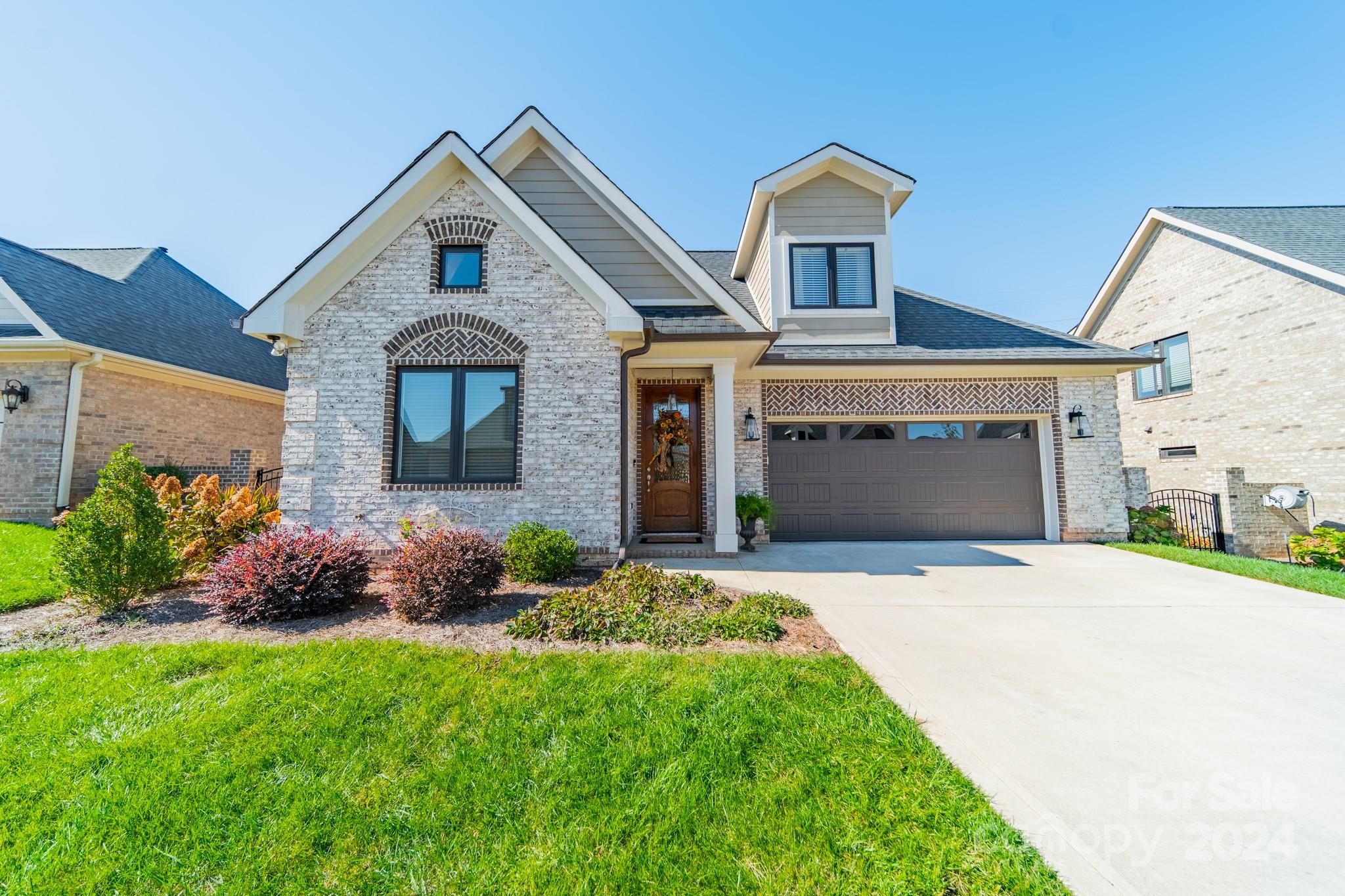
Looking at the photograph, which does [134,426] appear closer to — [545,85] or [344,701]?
[545,85]

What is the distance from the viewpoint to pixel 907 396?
942 centimetres

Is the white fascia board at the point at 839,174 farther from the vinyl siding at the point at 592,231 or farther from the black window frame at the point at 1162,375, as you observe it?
the black window frame at the point at 1162,375

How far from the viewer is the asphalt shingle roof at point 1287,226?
11.1 meters

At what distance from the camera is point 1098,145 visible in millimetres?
11305

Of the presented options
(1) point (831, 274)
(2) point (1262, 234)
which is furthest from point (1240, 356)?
(1) point (831, 274)

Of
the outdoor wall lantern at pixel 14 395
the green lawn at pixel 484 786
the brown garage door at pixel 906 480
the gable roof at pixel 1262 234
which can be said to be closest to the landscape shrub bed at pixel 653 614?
the green lawn at pixel 484 786

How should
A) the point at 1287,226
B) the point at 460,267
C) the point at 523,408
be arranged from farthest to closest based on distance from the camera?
1. the point at 1287,226
2. the point at 460,267
3. the point at 523,408

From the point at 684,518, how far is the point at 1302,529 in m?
12.3

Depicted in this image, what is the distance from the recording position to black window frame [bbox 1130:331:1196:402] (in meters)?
12.8

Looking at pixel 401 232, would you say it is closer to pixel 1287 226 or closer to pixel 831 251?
pixel 831 251

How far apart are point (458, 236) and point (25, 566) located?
22.7 feet

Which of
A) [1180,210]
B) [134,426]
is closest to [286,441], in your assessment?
[134,426]

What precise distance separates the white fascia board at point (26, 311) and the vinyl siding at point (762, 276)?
1329cm

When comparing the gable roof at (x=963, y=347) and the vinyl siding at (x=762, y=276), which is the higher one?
the vinyl siding at (x=762, y=276)
